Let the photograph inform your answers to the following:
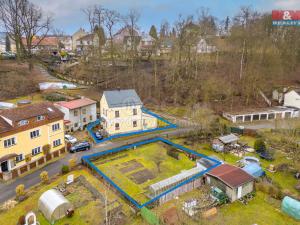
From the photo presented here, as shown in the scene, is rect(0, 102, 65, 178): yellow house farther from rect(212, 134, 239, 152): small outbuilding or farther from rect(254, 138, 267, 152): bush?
rect(254, 138, 267, 152): bush

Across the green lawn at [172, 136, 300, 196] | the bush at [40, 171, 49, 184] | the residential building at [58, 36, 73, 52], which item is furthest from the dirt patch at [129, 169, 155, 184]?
the residential building at [58, 36, 73, 52]

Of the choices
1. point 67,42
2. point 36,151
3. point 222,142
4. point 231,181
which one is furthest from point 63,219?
point 67,42

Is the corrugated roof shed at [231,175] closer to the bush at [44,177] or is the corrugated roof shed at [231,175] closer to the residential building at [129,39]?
the bush at [44,177]

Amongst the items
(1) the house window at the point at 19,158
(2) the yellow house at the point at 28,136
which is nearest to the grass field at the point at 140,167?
(2) the yellow house at the point at 28,136

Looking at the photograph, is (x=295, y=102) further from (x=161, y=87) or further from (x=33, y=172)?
(x=33, y=172)

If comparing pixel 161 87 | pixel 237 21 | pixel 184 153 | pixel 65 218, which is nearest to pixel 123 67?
pixel 161 87
